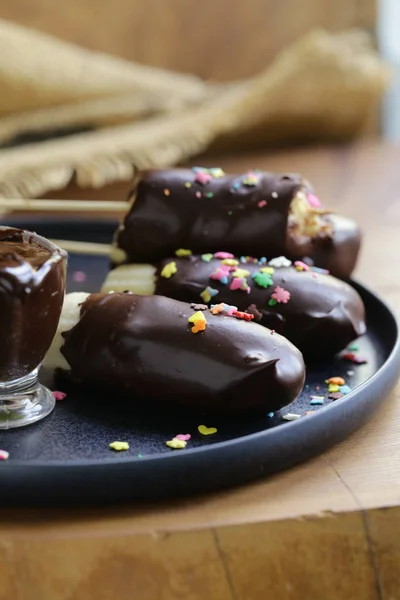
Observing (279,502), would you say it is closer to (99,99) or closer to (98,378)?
(98,378)

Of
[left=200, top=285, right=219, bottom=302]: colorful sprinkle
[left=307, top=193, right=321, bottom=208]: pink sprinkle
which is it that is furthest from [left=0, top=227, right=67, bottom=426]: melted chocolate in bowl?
[left=307, top=193, right=321, bottom=208]: pink sprinkle

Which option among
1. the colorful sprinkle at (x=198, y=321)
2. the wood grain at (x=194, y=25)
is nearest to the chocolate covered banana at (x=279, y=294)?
the colorful sprinkle at (x=198, y=321)

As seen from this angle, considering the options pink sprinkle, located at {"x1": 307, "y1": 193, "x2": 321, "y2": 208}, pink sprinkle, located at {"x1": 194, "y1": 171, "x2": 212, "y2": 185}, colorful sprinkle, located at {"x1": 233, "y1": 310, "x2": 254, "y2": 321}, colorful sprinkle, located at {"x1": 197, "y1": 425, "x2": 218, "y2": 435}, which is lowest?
colorful sprinkle, located at {"x1": 197, "y1": 425, "x2": 218, "y2": 435}

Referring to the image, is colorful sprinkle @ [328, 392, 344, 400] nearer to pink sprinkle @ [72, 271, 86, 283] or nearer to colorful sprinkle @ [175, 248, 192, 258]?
colorful sprinkle @ [175, 248, 192, 258]

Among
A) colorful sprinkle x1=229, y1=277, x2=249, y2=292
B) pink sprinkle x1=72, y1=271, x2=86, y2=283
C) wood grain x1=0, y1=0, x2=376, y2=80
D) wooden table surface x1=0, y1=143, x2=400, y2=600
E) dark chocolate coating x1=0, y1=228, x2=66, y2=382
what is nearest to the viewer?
wooden table surface x1=0, y1=143, x2=400, y2=600

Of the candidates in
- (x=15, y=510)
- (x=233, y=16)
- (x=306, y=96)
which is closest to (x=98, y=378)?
(x=15, y=510)

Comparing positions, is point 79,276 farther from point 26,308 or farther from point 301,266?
point 26,308

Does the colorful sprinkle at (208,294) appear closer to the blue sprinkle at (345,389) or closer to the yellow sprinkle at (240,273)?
the yellow sprinkle at (240,273)
